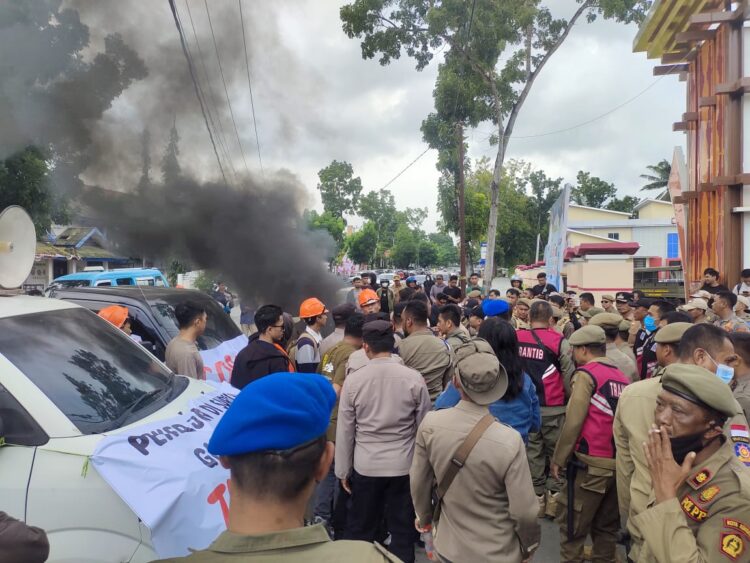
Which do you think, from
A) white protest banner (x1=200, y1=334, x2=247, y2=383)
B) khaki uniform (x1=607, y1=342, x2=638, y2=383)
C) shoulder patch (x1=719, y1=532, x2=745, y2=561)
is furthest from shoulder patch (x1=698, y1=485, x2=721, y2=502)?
white protest banner (x1=200, y1=334, x2=247, y2=383)

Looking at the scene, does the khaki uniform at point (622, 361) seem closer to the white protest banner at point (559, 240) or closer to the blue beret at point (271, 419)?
the blue beret at point (271, 419)

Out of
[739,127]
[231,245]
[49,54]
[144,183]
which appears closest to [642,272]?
[739,127]

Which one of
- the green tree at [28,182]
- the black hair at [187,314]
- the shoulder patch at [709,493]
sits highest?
the green tree at [28,182]

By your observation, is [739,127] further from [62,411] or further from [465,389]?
[62,411]

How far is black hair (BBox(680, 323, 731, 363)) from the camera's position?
2.88 m

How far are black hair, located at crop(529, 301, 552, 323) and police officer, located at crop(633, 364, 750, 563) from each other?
8.47ft

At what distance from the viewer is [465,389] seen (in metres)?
2.53

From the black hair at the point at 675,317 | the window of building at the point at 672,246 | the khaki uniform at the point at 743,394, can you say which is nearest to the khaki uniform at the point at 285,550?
the khaki uniform at the point at 743,394

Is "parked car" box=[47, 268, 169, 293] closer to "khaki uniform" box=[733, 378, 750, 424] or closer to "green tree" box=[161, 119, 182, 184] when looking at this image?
"green tree" box=[161, 119, 182, 184]

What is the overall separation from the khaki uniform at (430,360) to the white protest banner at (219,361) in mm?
2110

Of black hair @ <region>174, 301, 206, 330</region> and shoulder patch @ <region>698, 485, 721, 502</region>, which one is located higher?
black hair @ <region>174, 301, 206, 330</region>

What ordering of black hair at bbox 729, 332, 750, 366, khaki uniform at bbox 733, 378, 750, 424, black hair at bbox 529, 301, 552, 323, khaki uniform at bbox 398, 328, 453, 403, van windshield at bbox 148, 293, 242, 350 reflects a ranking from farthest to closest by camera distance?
1. van windshield at bbox 148, 293, 242, 350
2. black hair at bbox 529, 301, 552, 323
3. khaki uniform at bbox 398, 328, 453, 403
4. black hair at bbox 729, 332, 750, 366
5. khaki uniform at bbox 733, 378, 750, 424

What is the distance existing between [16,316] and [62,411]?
0.73m

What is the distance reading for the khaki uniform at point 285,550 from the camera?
1.12 meters
